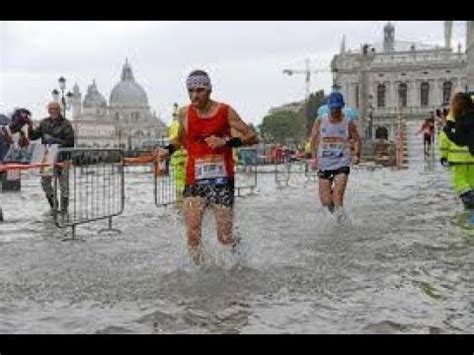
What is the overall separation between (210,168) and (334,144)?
404 centimetres

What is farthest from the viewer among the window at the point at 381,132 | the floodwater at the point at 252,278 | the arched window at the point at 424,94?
the arched window at the point at 424,94

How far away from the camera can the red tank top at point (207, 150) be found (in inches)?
286

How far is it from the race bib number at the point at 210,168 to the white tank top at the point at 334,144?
3.95 metres

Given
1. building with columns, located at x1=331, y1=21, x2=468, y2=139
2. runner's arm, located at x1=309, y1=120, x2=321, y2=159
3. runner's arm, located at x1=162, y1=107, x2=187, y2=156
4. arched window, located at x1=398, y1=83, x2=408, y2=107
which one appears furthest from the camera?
arched window, located at x1=398, y1=83, x2=408, y2=107

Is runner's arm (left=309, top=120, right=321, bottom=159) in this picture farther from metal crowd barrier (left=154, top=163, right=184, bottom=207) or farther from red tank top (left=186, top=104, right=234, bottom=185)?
metal crowd barrier (left=154, top=163, right=184, bottom=207)

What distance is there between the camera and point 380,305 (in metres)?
5.75

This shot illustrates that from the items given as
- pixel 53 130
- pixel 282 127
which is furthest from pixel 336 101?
pixel 282 127

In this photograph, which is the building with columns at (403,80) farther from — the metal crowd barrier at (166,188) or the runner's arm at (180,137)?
the runner's arm at (180,137)

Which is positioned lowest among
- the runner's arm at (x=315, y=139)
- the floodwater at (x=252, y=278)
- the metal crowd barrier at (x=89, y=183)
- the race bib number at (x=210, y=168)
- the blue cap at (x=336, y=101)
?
the floodwater at (x=252, y=278)

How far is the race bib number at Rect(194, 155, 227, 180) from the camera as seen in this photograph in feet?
23.8

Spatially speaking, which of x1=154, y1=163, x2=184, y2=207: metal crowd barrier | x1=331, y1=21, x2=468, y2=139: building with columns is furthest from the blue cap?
x1=331, y1=21, x2=468, y2=139: building with columns

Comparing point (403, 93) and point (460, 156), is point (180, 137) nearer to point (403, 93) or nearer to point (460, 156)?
point (460, 156)

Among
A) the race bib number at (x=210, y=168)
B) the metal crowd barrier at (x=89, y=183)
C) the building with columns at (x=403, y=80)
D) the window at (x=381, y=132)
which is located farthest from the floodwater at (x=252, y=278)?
the window at (x=381, y=132)
